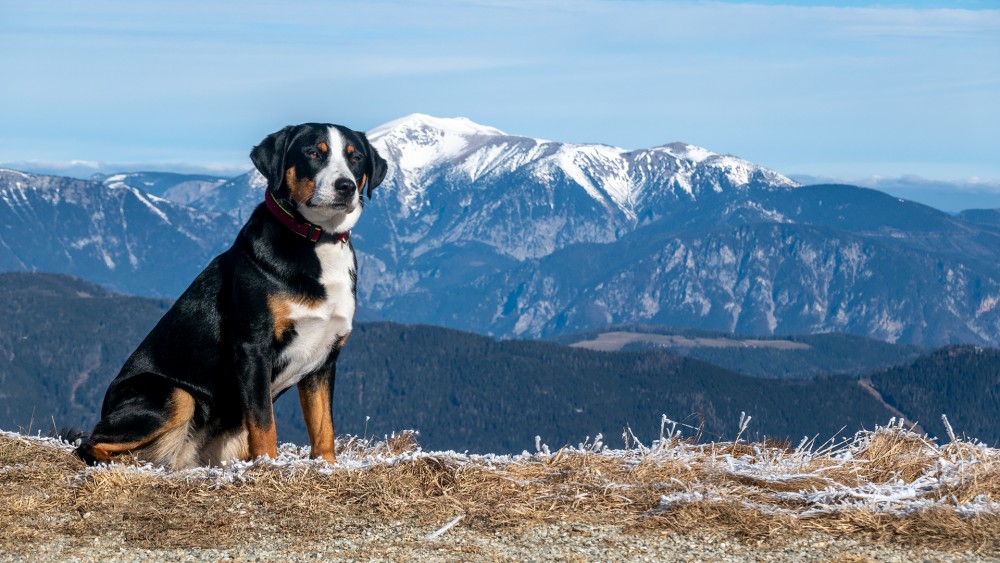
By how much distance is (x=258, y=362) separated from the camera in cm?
884

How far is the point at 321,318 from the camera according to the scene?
354 inches

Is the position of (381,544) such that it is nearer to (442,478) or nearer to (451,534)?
(451,534)

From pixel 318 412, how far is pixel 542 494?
2412 millimetres

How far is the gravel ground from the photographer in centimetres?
655

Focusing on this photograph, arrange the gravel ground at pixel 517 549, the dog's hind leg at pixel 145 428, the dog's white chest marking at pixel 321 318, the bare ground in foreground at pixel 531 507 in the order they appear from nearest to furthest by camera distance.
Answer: the gravel ground at pixel 517 549 → the bare ground in foreground at pixel 531 507 → the dog's white chest marking at pixel 321 318 → the dog's hind leg at pixel 145 428

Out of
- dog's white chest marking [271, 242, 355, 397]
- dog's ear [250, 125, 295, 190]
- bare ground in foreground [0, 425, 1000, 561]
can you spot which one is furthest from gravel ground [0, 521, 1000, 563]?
dog's ear [250, 125, 295, 190]

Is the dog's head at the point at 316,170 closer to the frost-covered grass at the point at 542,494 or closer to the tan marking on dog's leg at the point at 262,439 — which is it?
the tan marking on dog's leg at the point at 262,439

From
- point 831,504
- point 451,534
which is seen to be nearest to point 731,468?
point 831,504

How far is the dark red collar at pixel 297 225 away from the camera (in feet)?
29.5

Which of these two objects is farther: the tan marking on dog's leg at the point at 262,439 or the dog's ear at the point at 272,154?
the dog's ear at the point at 272,154

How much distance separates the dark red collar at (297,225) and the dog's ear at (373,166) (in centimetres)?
80

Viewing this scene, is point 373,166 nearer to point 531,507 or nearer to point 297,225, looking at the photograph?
point 297,225

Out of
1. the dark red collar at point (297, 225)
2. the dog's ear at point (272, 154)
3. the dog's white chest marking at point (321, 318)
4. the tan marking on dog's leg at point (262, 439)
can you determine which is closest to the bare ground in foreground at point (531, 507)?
the tan marking on dog's leg at point (262, 439)

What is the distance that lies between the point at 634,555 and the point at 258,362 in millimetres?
3550
